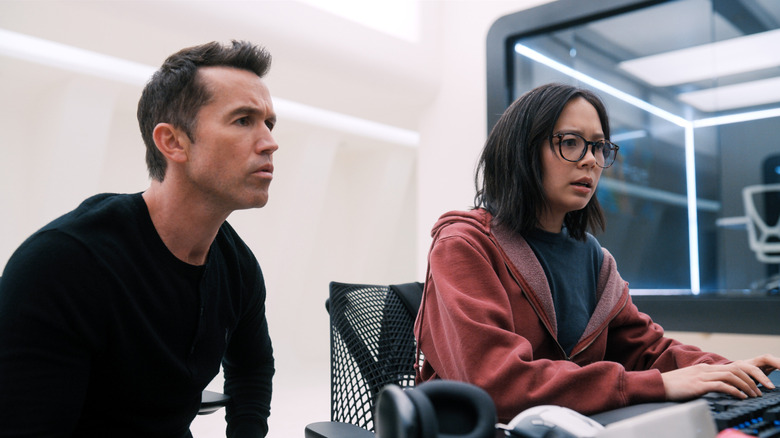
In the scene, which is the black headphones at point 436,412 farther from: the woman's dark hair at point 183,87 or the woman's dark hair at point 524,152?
the woman's dark hair at point 183,87

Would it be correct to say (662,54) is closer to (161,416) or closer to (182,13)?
(182,13)

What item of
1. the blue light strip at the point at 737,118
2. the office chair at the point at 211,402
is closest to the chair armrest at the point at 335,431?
the office chair at the point at 211,402

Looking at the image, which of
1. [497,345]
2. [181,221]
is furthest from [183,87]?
[497,345]

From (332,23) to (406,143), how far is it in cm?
346

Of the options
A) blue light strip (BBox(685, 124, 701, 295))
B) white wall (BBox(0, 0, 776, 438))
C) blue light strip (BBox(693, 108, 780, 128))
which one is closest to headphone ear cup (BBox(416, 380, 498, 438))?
white wall (BBox(0, 0, 776, 438))

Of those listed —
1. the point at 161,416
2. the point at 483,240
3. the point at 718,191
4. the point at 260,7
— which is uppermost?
the point at 260,7

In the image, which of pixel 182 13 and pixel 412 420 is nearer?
pixel 412 420

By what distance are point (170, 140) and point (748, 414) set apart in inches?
41.8

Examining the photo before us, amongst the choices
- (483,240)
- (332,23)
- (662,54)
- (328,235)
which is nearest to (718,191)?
(662,54)

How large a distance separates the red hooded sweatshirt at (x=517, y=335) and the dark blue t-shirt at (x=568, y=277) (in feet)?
0.08

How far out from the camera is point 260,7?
321 cm

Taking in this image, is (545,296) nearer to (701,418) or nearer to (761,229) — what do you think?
(701,418)

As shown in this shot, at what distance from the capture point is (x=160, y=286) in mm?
1133

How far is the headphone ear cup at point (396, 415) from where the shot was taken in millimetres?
542
